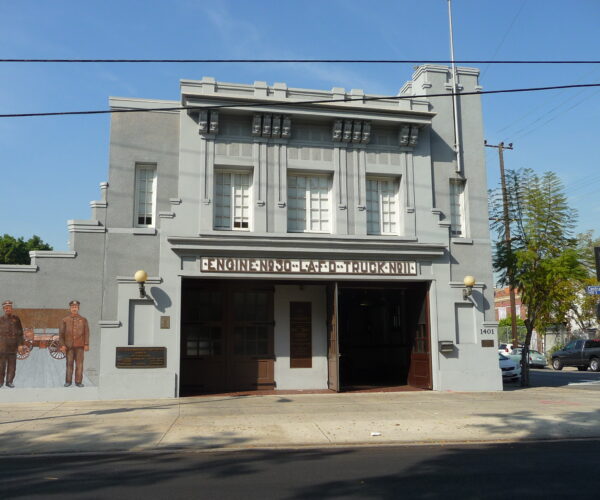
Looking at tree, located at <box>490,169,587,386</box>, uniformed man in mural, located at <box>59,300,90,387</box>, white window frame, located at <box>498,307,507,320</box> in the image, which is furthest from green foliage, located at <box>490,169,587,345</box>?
white window frame, located at <box>498,307,507,320</box>

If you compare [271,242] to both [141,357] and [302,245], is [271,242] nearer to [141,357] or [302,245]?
[302,245]

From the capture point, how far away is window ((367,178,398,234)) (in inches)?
706

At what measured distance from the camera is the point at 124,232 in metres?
16.0

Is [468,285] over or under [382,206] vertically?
under

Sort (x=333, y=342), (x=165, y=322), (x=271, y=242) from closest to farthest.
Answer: (x=165, y=322) < (x=271, y=242) < (x=333, y=342)

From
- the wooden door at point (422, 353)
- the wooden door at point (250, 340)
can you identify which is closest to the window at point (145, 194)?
the wooden door at point (250, 340)

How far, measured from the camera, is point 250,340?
1803 cm

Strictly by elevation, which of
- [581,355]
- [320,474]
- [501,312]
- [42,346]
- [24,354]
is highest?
[501,312]

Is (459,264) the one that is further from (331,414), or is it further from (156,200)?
(156,200)

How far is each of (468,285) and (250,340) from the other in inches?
273

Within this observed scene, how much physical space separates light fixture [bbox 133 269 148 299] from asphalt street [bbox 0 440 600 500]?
650 centimetres

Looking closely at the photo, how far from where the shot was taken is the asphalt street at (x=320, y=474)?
6957mm

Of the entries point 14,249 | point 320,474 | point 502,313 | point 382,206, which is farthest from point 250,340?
point 502,313

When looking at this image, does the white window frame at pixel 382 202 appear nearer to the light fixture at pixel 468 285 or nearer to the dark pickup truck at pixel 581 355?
the light fixture at pixel 468 285
